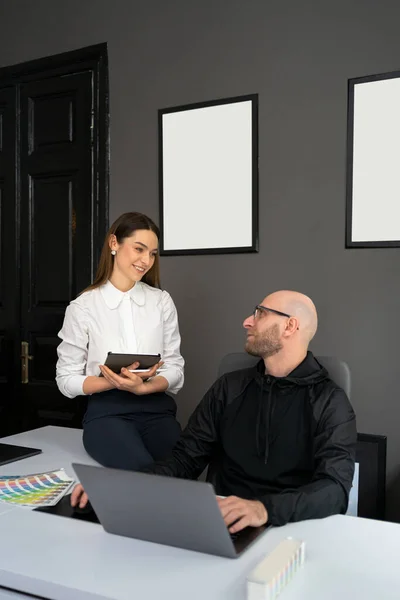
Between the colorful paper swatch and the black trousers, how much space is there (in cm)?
35

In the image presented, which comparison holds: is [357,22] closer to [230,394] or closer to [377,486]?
[230,394]

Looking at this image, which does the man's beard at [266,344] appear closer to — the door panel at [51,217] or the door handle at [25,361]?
the door panel at [51,217]

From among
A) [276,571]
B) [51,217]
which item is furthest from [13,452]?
[51,217]

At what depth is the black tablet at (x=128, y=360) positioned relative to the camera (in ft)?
6.86

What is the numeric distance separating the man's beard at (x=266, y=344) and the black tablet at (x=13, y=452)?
740 mm

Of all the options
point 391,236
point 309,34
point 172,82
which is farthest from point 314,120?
point 172,82

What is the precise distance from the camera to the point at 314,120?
2.88 meters

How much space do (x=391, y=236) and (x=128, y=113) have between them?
1636 millimetres

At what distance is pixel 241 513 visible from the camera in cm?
125

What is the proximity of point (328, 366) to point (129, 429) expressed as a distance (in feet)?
2.51

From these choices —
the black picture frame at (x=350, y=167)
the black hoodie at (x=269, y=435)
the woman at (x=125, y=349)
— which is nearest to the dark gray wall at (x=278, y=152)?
the black picture frame at (x=350, y=167)

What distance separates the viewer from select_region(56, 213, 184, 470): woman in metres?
2.15

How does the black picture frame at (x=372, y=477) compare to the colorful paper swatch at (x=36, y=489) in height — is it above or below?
below

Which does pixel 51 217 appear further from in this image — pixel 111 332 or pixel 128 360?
pixel 128 360
